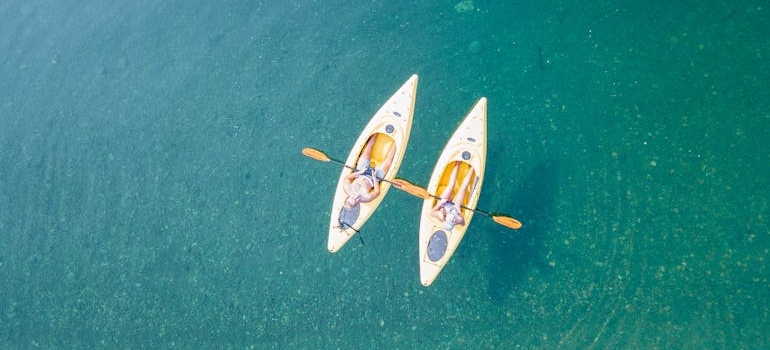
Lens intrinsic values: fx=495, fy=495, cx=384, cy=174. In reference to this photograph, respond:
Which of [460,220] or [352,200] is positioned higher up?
[352,200]

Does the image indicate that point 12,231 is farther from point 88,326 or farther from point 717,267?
point 717,267

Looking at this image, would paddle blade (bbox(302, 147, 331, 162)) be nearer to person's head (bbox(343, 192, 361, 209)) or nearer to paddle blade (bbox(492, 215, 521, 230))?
person's head (bbox(343, 192, 361, 209))

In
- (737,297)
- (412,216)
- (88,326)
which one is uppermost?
(412,216)

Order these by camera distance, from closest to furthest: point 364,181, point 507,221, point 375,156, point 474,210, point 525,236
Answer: point 507,221 → point 474,210 → point 364,181 → point 525,236 → point 375,156

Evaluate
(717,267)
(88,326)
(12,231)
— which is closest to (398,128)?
(717,267)

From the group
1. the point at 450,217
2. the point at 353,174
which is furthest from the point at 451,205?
the point at 353,174

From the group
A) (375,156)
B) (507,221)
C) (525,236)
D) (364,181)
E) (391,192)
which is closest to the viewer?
(507,221)

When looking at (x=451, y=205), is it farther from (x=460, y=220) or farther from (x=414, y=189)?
(x=414, y=189)
